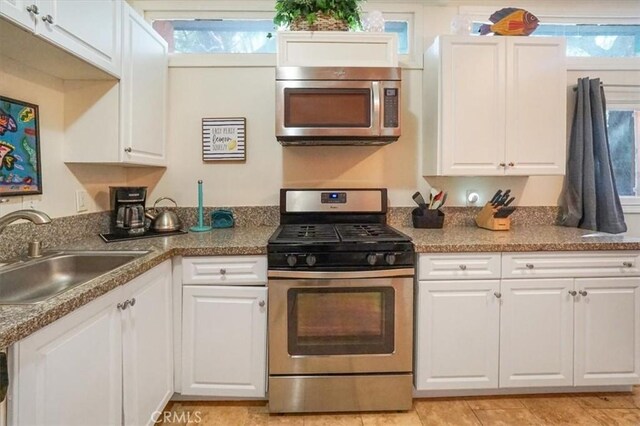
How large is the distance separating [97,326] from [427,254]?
1.47 meters

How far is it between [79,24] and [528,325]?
2.56 m

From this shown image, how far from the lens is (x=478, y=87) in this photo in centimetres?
218

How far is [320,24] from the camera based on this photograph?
2.16 m

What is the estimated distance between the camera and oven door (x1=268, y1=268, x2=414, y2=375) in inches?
71.1

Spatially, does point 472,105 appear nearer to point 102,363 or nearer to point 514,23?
point 514,23

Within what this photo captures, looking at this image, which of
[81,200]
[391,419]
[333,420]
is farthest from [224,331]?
[81,200]

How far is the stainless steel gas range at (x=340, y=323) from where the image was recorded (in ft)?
5.90

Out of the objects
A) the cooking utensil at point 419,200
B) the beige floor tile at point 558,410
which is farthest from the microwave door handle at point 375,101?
the beige floor tile at point 558,410

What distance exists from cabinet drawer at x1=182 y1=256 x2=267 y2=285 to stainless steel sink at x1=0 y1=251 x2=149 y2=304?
10.3 inches

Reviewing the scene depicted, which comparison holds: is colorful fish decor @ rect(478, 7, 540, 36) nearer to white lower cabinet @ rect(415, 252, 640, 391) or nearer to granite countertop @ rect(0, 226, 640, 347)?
granite countertop @ rect(0, 226, 640, 347)

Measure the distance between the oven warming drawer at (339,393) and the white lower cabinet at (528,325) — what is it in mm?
146

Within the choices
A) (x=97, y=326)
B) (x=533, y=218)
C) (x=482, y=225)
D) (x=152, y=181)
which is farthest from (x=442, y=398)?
(x=152, y=181)

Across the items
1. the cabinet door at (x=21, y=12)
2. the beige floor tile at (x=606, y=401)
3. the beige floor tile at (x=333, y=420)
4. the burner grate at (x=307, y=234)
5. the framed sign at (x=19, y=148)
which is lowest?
the beige floor tile at (x=333, y=420)

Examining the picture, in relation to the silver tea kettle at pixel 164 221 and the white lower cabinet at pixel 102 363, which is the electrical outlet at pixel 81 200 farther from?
the white lower cabinet at pixel 102 363
